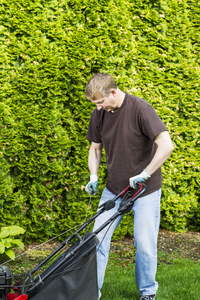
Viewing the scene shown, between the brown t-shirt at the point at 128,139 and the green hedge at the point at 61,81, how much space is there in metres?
1.29

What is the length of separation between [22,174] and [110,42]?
172cm

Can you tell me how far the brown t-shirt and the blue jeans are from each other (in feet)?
0.34

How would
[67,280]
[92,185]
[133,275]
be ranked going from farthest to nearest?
[133,275] < [92,185] < [67,280]

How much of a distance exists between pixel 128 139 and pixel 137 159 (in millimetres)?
179

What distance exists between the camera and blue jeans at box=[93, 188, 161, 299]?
344 cm

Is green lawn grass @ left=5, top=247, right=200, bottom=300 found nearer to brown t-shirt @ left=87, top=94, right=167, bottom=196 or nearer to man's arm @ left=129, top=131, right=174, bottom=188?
brown t-shirt @ left=87, top=94, right=167, bottom=196

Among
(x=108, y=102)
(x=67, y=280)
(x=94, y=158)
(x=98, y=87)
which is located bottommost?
(x=67, y=280)

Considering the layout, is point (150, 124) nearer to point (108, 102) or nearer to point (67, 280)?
point (108, 102)

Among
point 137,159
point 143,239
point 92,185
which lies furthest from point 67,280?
point 137,159

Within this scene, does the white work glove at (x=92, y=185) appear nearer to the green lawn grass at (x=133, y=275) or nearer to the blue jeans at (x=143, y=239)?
the blue jeans at (x=143, y=239)

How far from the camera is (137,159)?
348 centimetres

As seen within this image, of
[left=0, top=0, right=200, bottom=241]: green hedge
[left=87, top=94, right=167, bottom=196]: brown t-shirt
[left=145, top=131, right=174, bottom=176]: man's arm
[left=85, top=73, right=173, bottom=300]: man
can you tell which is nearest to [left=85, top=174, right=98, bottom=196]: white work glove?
[left=85, top=73, right=173, bottom=300]: man

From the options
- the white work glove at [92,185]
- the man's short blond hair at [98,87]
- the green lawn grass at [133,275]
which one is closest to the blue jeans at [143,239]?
the white work glove at [92,185]

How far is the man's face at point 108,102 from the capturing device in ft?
10.7
